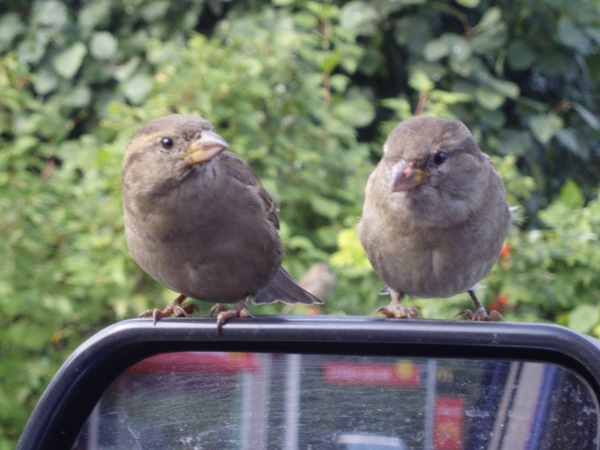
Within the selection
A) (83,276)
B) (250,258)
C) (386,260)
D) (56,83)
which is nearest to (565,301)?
(386,260)

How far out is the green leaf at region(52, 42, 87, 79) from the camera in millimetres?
5469

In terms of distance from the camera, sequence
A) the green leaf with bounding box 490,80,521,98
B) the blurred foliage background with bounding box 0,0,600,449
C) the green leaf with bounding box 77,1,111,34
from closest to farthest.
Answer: the blurred foliage background with bounding box 0,0,600,449
the green leaf with bounding box 490,80,521,98
the green leaf with bounding box 77,1,111,34

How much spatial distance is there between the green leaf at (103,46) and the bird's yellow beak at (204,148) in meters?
2.94

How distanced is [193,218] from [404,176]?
0.60 meters

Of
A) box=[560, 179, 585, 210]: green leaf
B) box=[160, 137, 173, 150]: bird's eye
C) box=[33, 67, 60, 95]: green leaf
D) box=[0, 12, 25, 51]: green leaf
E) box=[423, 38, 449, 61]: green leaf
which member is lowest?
box=[560, 179, 585, 210]: green leaf

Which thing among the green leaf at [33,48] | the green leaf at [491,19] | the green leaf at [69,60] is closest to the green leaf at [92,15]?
the green leaf at [69,60]

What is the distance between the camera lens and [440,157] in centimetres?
292

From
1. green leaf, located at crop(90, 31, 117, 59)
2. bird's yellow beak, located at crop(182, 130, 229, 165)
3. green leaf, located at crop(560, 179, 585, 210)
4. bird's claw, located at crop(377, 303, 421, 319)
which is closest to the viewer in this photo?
bird's yellow beak, located at crop(182, 130, 229, 165)

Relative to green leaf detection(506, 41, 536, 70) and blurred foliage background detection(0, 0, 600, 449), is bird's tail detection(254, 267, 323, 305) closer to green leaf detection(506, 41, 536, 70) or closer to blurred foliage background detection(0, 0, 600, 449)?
blurred foliage background detection(0, 0, 600, 449)

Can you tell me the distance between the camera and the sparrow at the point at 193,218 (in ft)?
9.14

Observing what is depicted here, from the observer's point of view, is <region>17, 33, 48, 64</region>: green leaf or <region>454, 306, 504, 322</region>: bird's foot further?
<region>17, 33, 48, 64</region>: green leaf

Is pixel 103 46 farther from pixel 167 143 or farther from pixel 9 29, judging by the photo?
pixel 167 143

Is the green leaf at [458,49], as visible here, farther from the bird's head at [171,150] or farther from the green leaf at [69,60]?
the bird's head at [171,150]

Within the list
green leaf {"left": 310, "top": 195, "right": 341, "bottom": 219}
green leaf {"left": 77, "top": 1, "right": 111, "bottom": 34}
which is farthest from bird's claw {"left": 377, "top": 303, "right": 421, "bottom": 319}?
green leaf {"left": 77, "top": 1, "right": 111, "bottom": 34}
